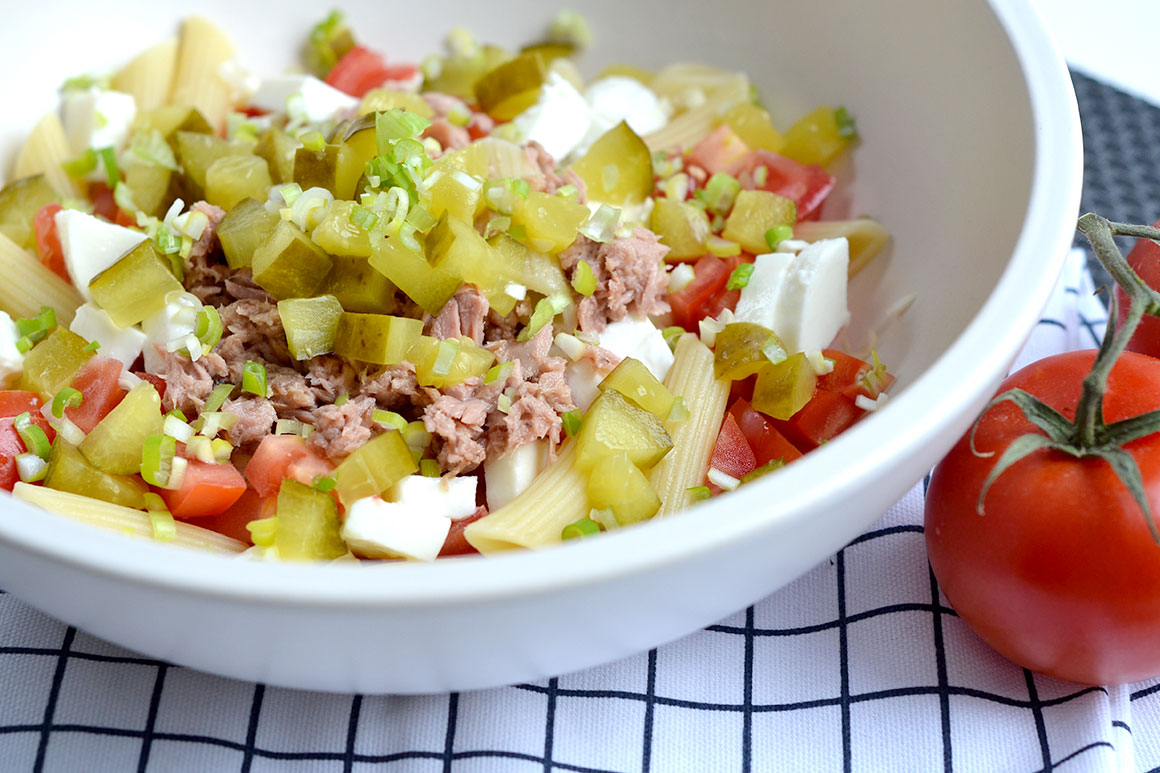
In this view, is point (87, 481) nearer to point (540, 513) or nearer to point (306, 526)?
point (306, 526)

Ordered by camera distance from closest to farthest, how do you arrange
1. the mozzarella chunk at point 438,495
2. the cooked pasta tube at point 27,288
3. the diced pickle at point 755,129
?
the mozzarella chunk at point 438,495, the cooked pasta tube at point 27,288, the diced pickle at point 755,129

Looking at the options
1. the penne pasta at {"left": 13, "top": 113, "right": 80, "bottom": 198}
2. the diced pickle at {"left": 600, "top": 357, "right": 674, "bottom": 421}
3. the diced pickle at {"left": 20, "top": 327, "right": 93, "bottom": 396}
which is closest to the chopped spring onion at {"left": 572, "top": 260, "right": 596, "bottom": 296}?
the diced pickle at {"left": 600, "top": 357, "right": 674, "bottom": 421}

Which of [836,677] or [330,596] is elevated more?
[330,596]

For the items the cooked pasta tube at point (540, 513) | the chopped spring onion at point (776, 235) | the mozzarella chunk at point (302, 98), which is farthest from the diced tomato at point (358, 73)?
the cooked pasta tube at point (540, 513)

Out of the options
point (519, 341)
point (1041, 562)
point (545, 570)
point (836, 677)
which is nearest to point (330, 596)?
point (545, 570)

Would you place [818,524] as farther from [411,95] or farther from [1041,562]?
[411,95]

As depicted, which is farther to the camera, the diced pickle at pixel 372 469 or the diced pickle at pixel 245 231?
the diced pickle at pixel 245 231

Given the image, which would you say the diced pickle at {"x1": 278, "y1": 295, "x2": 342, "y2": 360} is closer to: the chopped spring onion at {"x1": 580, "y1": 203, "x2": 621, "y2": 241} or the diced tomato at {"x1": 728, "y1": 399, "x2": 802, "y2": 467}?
the chopped spring onion at {"x1": 580, "y1": 203, "x2": 621, "y2": 241}

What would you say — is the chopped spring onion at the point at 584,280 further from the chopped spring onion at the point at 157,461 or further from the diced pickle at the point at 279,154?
the chopped spring onion at the point at 157,461
